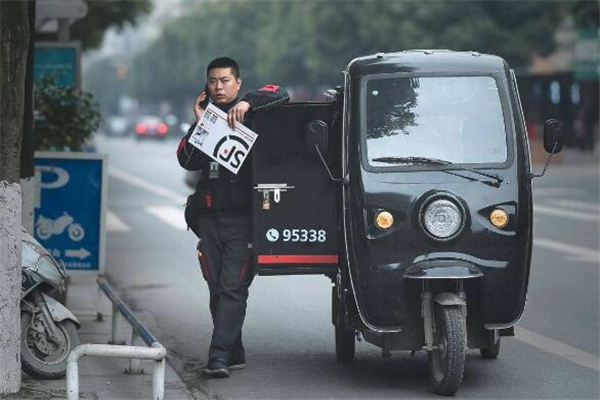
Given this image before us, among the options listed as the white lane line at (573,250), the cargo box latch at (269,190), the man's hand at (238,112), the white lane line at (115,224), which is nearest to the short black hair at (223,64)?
the man's hand at (238,112)

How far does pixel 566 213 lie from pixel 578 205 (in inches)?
82.0

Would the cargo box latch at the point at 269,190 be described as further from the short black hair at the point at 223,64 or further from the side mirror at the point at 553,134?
the side mirror at the point at 553,134

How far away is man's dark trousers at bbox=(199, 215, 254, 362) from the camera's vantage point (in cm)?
962

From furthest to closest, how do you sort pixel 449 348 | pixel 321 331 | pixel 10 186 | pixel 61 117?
pixel 61 117
pixel 321 331
pixel 449 348
pixel 10 186

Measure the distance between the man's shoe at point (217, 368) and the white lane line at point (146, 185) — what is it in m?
18.9

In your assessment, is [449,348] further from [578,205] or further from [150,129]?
[150,129]

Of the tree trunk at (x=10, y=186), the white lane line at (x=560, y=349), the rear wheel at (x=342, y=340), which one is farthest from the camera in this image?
the white lane line at (x=560, y=349)

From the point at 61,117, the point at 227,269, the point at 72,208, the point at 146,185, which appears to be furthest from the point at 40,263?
the point at 146,185

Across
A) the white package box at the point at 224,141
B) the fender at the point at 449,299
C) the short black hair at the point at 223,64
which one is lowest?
the fender at the point at 449,299

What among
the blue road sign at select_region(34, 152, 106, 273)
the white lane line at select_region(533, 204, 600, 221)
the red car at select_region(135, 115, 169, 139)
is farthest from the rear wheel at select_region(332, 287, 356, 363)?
the red car at select_region(135, 115, 169, 139)

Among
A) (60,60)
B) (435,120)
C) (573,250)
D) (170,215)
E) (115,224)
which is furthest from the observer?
(170,215)

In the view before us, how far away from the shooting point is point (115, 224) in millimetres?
23859

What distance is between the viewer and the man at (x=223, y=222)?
9617 millimetres

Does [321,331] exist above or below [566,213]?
below
